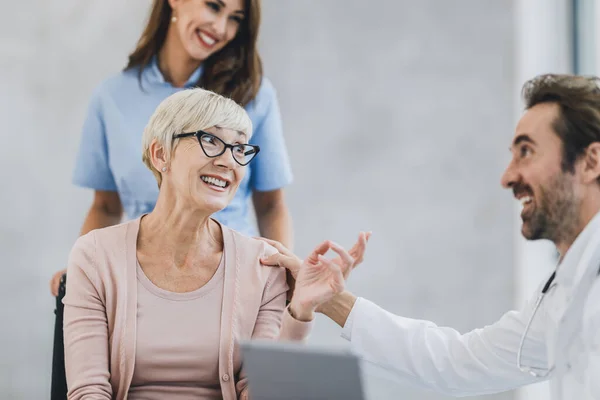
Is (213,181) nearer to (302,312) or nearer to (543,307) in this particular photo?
(302,312)

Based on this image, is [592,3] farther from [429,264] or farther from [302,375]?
[302,375]

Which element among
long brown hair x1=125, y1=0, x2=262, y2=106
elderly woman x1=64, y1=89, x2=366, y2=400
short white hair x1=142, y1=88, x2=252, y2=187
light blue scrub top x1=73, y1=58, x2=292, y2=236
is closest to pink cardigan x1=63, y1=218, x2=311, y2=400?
elderly woman x1=64, y1=89, x2=366, y2=400

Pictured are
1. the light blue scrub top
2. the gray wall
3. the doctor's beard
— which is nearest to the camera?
the doctor's beard

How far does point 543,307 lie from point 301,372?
70cm

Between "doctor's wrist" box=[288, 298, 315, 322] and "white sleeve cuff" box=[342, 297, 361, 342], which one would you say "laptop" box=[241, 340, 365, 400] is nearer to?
"doctor's wrist" box=[288, 298, 315, 322]

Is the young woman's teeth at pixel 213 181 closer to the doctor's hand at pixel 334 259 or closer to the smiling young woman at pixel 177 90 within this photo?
the doctor's hand at pixel 334 259

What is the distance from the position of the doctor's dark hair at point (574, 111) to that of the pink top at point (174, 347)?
2.68 ft

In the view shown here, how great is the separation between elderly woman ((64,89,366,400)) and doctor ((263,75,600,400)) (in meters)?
0.11

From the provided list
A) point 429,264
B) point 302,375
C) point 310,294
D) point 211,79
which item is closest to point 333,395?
point 302,375

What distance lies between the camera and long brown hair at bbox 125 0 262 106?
2428 mm

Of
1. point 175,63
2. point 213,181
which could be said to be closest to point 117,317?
point 213,181

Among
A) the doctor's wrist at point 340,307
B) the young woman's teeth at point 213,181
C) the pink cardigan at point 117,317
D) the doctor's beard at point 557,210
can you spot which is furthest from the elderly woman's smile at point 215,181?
the doctor's beard at point 557,210

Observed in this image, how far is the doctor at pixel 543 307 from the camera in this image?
4.91 ft

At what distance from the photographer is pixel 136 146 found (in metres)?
2.40
